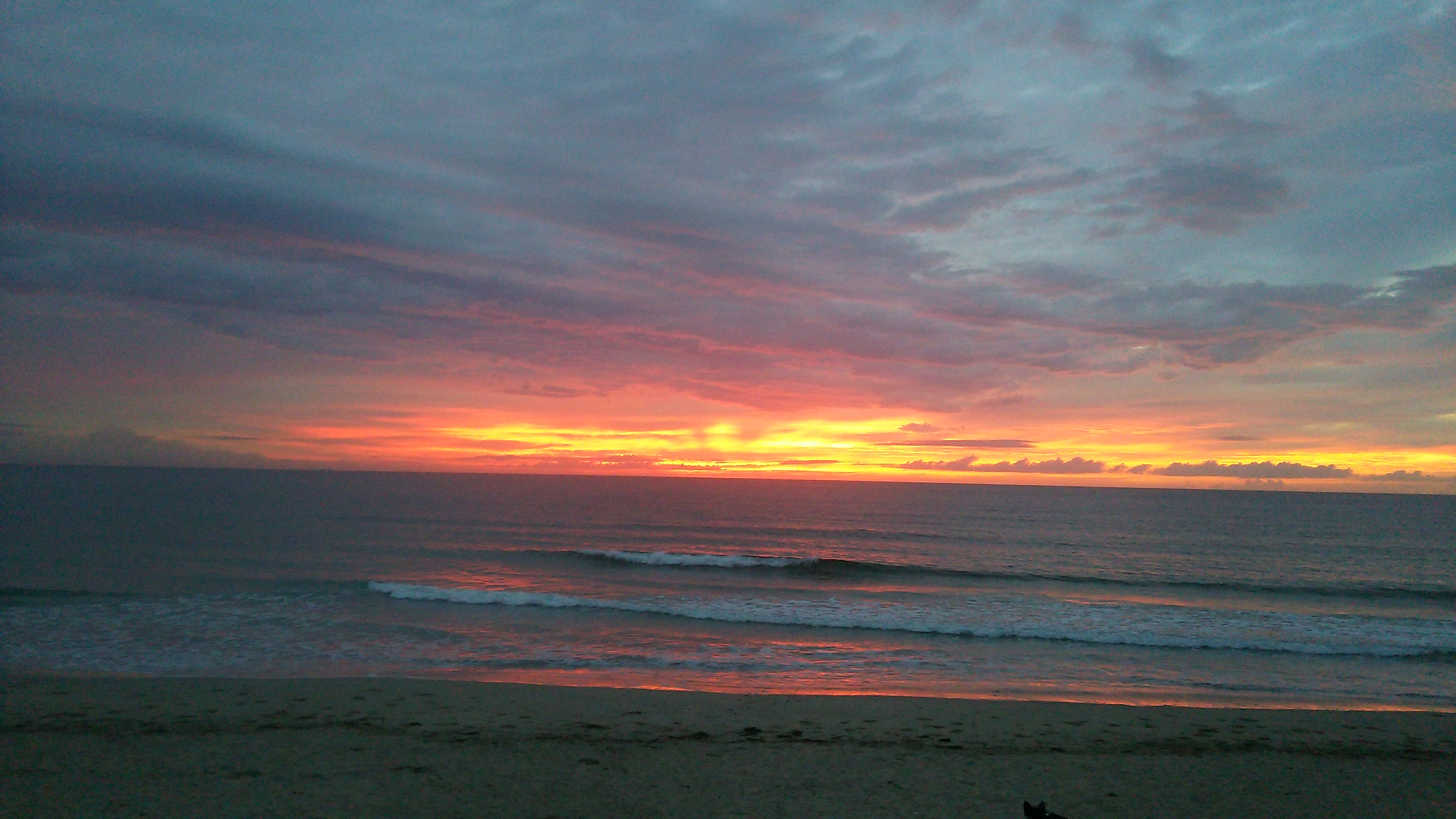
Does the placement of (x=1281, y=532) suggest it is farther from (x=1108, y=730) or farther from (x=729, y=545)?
(x=1108, y=730)

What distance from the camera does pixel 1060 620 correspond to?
21.1 metres

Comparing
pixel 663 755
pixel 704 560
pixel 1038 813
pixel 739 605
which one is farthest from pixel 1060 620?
pixel 704 560

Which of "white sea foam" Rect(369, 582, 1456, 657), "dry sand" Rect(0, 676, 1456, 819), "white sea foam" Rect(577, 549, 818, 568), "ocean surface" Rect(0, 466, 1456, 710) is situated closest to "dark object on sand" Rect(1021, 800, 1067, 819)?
"dry sand" Rect(0, 676, 1456, 819)

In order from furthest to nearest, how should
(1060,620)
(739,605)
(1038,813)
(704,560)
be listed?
(704,560) → (739,605) → (1060,620) → (1038,813)

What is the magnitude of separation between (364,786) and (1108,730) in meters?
10.3

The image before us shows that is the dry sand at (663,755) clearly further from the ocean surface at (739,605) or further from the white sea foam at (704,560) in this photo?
the white sea foam at (704,560)

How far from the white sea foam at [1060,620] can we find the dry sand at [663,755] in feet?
23.9

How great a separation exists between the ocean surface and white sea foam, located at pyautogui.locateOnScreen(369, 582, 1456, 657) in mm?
140

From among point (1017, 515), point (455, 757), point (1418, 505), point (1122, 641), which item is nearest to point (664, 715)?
point (455, 757)

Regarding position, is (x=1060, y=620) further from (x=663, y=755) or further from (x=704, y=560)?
(x=704, y=560)

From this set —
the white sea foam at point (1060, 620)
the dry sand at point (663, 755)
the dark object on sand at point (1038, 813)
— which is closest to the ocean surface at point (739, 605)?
the white sea foam at point (1060, 620)

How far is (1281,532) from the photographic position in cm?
5694

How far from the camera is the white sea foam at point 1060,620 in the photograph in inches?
741

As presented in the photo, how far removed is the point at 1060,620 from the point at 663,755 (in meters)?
16.0
